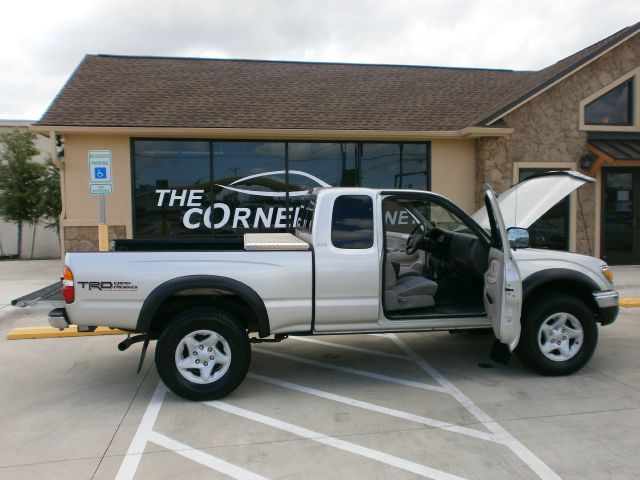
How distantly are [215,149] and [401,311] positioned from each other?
7.07m

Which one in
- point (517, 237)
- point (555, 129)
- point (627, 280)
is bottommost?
point (627, 280)

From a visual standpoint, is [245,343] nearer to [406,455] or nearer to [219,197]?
[406,455]

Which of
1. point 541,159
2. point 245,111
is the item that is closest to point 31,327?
point 245,111

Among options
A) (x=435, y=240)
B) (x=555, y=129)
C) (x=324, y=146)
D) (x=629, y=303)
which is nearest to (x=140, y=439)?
(x=435, y=240)

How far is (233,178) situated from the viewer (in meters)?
10.9

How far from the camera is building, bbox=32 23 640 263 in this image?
1048 centimetres

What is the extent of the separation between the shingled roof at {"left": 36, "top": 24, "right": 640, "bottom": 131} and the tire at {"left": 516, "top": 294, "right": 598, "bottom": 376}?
6595 mm

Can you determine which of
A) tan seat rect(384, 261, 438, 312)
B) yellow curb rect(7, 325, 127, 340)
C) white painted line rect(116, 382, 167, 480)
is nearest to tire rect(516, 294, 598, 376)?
tan seat rect(384, 261, 438, 312)

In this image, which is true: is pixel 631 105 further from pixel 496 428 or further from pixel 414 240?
pixel 496 428

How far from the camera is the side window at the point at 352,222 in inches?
185

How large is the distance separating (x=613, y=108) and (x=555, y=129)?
5.19 feet

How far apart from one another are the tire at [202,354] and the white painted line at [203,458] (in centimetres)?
60

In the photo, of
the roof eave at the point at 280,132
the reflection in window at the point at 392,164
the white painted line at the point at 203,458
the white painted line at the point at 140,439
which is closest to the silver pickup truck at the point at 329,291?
the white painted line at the point at 140,439

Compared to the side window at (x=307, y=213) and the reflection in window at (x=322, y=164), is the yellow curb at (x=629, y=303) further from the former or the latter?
the side window at (x=307, y=213)
